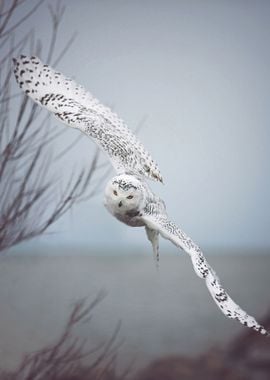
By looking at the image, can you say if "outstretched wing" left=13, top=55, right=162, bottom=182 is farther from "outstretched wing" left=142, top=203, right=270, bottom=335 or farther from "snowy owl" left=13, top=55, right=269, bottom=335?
"outstretched wing" left=142, top=203, right=270, bottom=335

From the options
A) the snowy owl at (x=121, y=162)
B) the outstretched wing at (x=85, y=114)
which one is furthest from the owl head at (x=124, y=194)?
the outstretched wing at (x=85, y=114)

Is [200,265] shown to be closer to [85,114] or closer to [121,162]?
[121,162]

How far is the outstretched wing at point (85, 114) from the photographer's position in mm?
1683

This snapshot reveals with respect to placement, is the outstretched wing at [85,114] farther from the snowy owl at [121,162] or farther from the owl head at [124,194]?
the owl head at [124,194]

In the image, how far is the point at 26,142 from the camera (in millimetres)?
2201

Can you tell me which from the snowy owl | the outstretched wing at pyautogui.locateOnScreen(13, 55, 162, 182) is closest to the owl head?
the snowy owl

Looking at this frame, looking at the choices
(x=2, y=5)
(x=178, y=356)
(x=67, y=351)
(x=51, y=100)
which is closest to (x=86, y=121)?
(x=51, y=100)

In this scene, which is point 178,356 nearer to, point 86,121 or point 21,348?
point 21,348

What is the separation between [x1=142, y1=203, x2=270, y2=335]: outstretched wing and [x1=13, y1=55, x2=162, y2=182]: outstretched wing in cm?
17

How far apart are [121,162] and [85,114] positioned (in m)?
0.20

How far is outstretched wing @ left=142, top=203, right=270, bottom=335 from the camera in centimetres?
126

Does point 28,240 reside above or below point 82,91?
below

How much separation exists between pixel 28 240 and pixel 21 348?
48 centimetres

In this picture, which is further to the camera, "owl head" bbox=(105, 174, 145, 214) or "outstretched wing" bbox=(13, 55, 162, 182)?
"outstretched wing" bbox=(13, 55, 162, 182)
